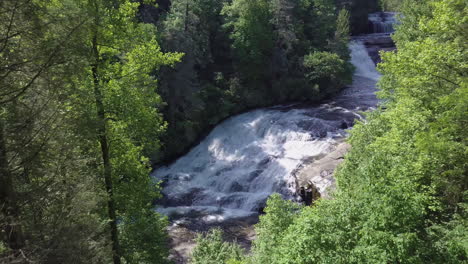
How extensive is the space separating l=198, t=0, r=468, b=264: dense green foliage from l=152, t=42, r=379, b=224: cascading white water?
34.3 ft

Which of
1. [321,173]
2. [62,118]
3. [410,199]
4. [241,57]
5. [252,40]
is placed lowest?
[321,173]

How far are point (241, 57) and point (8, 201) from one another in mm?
29268

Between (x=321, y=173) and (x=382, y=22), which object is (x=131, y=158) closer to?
(x=321, y=173)

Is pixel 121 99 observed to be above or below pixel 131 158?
above

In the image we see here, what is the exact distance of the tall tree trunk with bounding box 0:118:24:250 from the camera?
5.13m

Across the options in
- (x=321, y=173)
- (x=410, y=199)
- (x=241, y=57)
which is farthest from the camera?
(x=241, y=57)

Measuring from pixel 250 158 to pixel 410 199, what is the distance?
17.0 meters

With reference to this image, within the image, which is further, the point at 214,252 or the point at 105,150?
the point at 214,252

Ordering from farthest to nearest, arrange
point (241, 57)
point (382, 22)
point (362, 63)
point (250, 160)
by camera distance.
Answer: point (382, 22)
point (362, 63)
point (241, 57)
point (250, 160)

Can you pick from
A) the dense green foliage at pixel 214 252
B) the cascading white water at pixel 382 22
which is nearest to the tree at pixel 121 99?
the dense green foliage at pixel 214 252

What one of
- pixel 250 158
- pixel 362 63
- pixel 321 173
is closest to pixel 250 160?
pixel 250 158

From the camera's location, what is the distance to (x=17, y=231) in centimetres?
521

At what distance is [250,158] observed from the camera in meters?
23.9

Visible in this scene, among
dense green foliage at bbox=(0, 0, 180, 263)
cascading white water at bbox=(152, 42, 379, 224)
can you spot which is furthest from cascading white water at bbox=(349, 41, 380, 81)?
dense green foliage at bbox=(0, 0, 180, 263)
